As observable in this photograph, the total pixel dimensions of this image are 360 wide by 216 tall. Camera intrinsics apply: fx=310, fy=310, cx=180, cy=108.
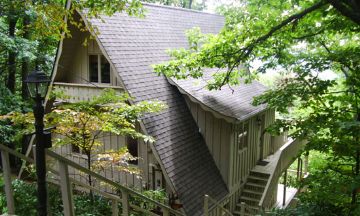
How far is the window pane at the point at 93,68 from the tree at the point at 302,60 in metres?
3.02

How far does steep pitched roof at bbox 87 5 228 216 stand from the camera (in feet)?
28.4

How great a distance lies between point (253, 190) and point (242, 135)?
7.25 feet

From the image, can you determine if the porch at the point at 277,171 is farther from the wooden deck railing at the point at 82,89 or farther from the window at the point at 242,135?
the wooden deck railing at the point at 82,89

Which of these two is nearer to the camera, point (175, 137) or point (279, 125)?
point (279, 125)

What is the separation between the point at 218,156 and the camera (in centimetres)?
1041

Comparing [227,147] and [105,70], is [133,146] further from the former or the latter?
[227,147]

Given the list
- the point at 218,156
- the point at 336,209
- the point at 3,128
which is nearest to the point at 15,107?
the point at 3,128

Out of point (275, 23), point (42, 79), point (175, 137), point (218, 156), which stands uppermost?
point (275, 23)

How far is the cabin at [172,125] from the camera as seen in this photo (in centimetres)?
891

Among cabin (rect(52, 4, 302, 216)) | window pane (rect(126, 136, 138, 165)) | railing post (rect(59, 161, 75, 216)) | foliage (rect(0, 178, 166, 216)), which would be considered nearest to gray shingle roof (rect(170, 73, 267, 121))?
cabin (rect(52, 4, 302, 216))

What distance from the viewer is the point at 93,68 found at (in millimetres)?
10781

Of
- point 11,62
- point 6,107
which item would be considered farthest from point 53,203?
point 11,62

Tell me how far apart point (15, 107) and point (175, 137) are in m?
8.15

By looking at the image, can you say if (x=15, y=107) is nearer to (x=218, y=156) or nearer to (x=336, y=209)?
(x=218, y=156)
